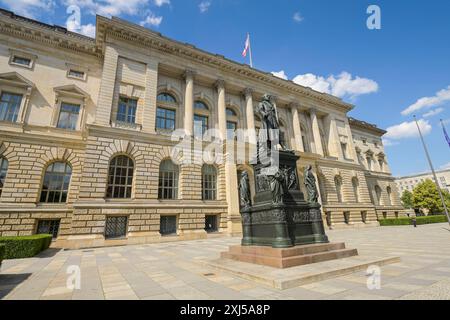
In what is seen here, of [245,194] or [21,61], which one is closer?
[245,194]

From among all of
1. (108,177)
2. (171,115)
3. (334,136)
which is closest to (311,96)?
(334,136)

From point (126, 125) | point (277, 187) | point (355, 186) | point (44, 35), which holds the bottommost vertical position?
point (277, 187)

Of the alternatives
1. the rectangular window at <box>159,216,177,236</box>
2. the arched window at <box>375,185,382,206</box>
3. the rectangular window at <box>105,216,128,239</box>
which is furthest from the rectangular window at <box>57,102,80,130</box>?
the arched window at <box>375,185,382,206</box>

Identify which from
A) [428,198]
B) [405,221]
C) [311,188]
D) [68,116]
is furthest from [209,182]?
[428,198]

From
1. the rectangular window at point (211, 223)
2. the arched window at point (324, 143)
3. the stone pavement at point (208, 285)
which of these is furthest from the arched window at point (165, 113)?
the arched window at point (324, 143)

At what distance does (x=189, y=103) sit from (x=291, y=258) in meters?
19.1

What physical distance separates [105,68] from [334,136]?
31.3m

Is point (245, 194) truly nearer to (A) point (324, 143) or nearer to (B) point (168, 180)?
(B) point (168, 180)

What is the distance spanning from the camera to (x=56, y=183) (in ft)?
58.3

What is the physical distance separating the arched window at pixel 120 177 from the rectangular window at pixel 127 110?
12.1 feet

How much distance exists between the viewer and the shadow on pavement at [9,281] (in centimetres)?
525

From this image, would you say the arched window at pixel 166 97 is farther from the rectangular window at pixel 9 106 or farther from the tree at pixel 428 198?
the tree at pixel 428 198

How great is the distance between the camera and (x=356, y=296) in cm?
393
